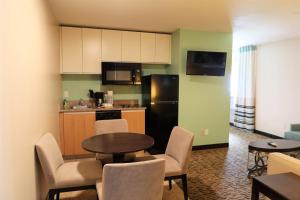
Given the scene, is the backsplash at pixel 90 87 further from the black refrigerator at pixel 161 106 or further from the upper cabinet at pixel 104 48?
the black refrigerator at pixel 161 106

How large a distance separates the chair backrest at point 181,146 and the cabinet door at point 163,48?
2265mm

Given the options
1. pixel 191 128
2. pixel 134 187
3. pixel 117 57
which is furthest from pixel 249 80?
pixel 134 187

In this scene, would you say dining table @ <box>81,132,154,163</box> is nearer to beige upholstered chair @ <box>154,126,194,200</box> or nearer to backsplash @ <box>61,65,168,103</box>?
beige upholstered chair @ <box>154,126,194,200</box>

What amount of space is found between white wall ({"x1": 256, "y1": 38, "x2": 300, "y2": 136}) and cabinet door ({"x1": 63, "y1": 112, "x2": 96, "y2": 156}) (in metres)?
4.50

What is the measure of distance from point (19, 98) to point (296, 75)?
553 cm

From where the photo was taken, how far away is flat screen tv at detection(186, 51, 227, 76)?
4336mm

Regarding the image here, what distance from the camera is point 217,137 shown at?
479 centimetres

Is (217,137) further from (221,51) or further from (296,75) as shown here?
(296,75)

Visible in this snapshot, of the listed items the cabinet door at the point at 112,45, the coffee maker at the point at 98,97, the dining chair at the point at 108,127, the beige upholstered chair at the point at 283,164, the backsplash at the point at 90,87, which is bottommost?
the beige upholstered chair at the point at 283,164

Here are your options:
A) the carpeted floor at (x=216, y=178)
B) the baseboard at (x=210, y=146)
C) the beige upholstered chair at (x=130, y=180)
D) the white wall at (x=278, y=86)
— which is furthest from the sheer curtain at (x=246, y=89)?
the beige upholstered chair at (x=130, y=180)

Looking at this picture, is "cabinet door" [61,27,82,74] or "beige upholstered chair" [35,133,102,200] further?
"cabinet door" [61,27,82,74]

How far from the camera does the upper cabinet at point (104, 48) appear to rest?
4141mm

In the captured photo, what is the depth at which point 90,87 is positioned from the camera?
4.64 meters

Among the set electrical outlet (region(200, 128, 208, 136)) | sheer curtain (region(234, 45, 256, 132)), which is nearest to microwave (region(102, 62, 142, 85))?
electrical outlet (region(200, 128, 208, 136))
